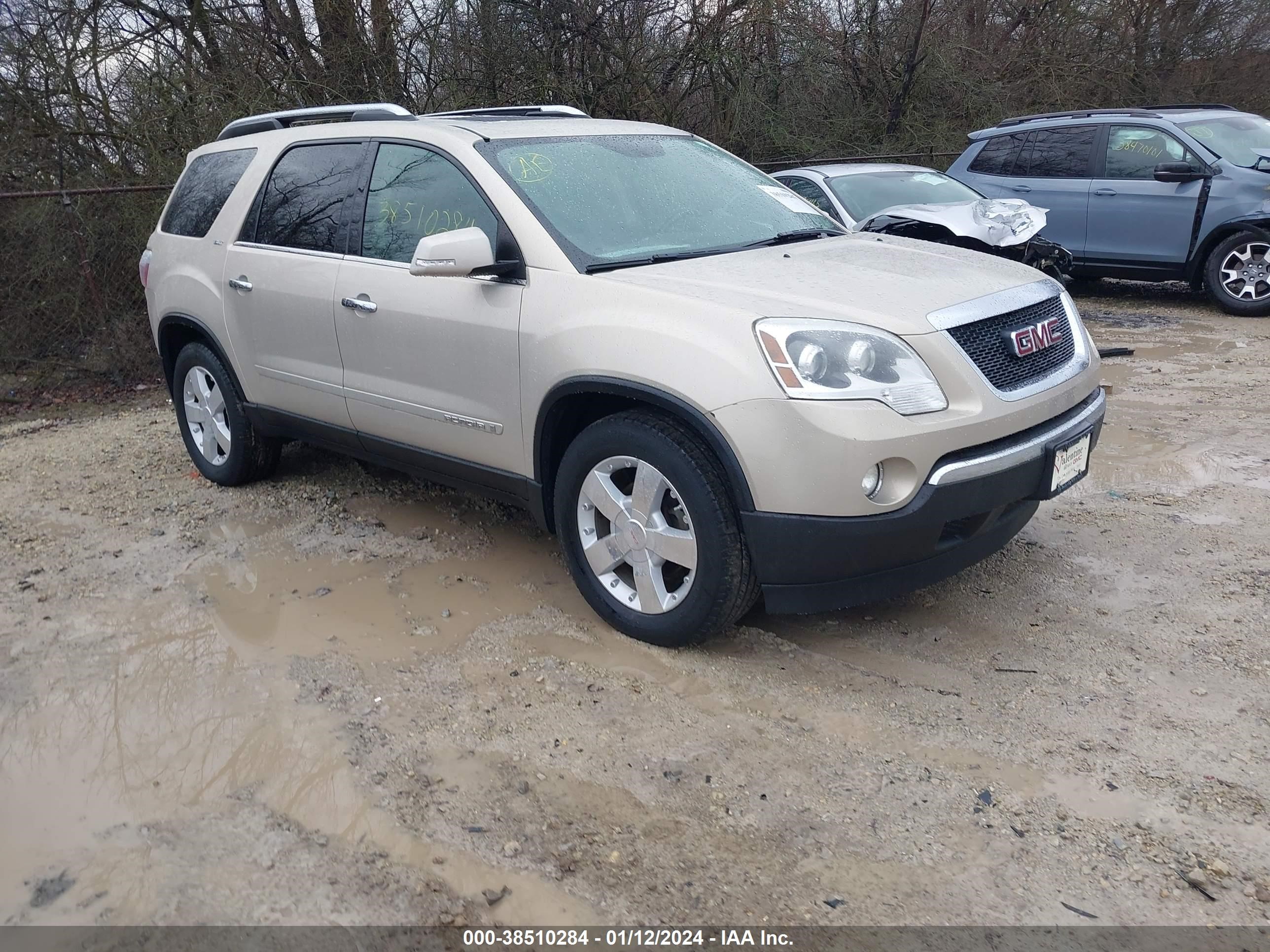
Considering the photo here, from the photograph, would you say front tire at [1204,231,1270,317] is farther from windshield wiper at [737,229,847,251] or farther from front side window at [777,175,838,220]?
windshield wiper at [737,229,847,251]

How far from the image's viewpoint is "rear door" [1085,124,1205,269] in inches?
367

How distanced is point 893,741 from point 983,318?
4.52 ft

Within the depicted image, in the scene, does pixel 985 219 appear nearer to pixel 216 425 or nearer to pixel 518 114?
pixel 518 114

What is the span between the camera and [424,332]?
13.4 feet

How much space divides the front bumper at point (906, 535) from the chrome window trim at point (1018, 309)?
0.50 feet

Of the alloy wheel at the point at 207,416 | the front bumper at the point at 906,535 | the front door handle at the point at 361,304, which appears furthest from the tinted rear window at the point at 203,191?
the front bumper at the point at 906,535

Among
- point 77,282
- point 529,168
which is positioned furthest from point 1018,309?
point 77,282

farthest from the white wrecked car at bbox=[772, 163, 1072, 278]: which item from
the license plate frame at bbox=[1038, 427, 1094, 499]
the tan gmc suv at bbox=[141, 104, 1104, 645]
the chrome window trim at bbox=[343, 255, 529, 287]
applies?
the license plate frame at bbox=[1038, 427, 1094, 499]

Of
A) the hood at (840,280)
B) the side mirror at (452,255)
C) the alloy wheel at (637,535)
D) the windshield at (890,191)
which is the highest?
the side mirror at (452,255)

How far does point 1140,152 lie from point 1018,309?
7283 mm

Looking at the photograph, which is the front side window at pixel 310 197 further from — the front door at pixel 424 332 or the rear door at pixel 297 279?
the front door at pixel 424 332

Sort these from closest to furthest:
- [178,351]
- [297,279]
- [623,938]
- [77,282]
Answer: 1. [623,938]
2. [297,279]
3. [178,351]
4. [77,282]

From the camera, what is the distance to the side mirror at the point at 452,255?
363cm

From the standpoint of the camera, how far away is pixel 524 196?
154 inches
